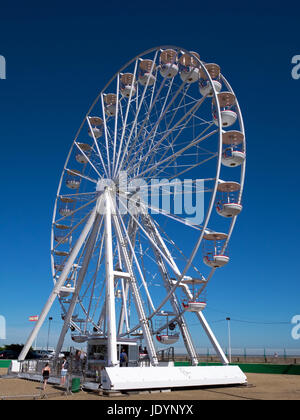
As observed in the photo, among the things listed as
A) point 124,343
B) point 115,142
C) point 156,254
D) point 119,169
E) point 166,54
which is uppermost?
point 166,54

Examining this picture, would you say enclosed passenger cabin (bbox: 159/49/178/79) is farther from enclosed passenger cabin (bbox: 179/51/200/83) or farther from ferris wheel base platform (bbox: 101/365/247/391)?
ferris wheel base platform (bbox: 101/365/247/391)

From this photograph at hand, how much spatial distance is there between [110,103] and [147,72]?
148 inches

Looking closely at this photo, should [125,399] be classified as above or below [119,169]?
below

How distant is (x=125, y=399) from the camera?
13844 mm

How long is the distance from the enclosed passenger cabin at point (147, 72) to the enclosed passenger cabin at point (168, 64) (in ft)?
2.80

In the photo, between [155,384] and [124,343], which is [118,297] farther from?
[155,384]

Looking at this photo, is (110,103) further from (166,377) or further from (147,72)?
(166,377)

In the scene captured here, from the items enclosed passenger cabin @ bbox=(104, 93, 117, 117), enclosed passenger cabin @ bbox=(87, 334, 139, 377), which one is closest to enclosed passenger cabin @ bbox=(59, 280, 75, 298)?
enclosed passenger cabin @ bbox=(87, 334, 139, 377)

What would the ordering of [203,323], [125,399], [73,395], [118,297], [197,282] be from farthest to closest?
[118,297] → [203,323] → [197,282] → [73,395] → [125,399]

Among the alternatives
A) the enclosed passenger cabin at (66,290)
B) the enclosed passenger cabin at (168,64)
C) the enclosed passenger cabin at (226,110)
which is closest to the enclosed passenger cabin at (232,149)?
the enclosed passenger cabin at (226,110)

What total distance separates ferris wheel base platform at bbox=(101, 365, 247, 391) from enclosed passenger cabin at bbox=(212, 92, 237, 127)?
37.7 feet

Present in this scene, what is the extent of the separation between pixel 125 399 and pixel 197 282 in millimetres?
6822
